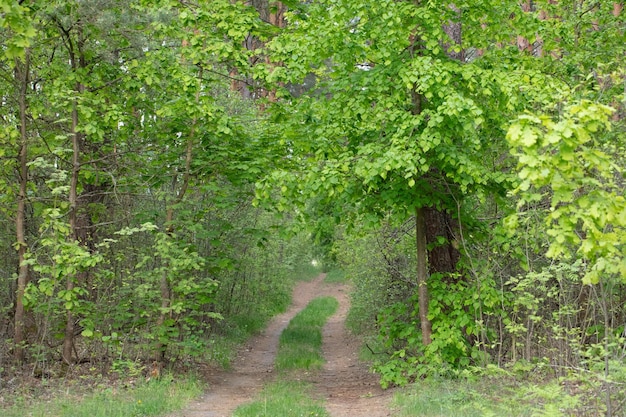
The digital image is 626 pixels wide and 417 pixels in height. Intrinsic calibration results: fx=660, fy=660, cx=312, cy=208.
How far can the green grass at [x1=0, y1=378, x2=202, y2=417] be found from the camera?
7.82 metres

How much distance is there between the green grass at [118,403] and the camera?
7820 mm

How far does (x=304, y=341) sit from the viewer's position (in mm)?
16672

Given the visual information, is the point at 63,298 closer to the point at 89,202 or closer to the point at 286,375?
the point at 89,202

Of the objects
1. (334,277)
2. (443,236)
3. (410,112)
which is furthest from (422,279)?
(334,277)

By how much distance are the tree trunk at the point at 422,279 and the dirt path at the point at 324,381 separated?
1.12 meters

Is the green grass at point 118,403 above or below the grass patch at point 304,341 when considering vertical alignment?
above

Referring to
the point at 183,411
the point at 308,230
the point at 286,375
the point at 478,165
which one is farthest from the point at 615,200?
the point at 286,375

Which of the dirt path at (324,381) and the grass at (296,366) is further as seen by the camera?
the dirt path at (324,381)

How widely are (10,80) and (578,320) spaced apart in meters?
9.46

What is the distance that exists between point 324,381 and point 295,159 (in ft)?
13.3

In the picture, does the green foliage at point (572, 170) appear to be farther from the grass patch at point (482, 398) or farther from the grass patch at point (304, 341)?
the grass patch at point (304, 341)

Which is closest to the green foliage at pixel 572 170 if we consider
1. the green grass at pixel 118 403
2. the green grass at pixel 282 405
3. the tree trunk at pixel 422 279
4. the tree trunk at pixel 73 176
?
the green grass at pixel 282 405

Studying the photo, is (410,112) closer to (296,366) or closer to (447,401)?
(447,401)

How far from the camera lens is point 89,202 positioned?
37.5 ft
